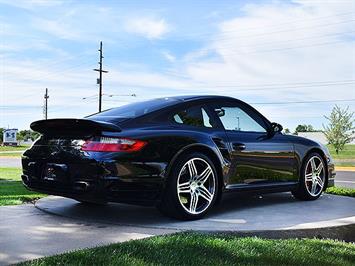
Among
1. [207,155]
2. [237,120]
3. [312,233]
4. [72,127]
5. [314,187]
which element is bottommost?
[312,233]

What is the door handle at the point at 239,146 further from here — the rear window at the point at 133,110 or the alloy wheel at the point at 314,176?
the alloy wheel at the point at 314,176

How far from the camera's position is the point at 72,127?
15.0 ft

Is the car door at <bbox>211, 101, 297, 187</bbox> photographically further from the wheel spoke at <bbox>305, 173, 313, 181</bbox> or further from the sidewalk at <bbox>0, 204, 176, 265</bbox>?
the sidewalk at <bbox>0, 204, 176, 265</bbox>

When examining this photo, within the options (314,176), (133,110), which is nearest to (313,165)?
(314,176)

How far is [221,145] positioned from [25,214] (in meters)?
2.13

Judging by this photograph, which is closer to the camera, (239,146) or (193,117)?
(193,117)

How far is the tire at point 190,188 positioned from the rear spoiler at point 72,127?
72 cm

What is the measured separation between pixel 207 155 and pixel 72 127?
1.39 metres

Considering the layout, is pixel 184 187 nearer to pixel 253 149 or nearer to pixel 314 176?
pixel 253 149

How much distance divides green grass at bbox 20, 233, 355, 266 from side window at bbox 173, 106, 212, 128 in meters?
1.38

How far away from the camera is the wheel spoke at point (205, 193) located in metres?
4.84

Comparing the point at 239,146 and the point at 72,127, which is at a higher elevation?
the point at 72,127

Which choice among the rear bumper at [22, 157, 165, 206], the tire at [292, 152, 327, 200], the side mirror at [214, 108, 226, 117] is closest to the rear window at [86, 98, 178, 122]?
the side mirror at [214, 108, 226, 117]

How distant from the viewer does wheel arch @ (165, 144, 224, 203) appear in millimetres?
4555
